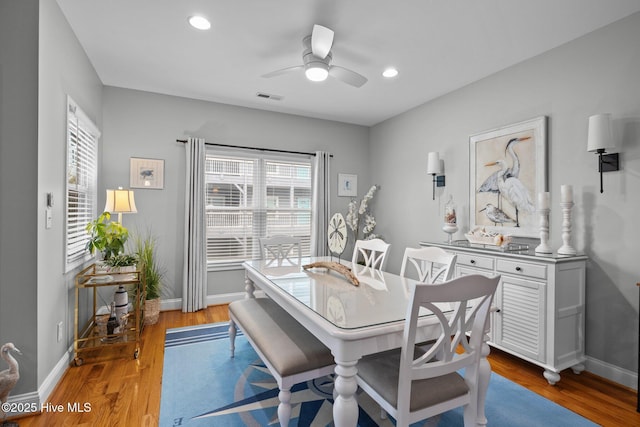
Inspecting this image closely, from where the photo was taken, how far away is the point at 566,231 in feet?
8.14

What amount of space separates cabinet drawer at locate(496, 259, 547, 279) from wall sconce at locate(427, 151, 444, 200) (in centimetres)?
143

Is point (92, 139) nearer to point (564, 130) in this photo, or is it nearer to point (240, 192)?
point (240, 192)

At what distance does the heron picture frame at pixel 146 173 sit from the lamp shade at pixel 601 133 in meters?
4.23

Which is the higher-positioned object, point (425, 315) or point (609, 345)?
point (425, 315)

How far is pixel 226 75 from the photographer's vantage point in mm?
3332

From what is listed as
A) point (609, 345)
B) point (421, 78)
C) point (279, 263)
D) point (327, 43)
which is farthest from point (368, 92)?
point (609, 345)

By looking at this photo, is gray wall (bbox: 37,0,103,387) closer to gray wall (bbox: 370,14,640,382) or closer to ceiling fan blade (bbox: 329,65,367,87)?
ceiling fan blade (bbox: 329,65,367,87)

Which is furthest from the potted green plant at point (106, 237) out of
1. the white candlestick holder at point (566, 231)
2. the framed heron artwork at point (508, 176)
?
the white candlestick holder at point (566, 231)

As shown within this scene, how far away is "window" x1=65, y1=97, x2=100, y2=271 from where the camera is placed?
8.29 ft

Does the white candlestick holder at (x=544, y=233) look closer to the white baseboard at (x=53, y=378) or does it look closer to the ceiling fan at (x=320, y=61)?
the ceiling fan at (x=320, y=61)

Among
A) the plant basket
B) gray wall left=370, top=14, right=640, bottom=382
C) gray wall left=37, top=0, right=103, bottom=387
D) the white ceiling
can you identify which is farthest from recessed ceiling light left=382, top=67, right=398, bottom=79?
the plant basket

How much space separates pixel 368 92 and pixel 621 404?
3.49 m

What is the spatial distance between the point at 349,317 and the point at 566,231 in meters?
2.11

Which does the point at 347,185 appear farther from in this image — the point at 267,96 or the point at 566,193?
the point at 566,193
